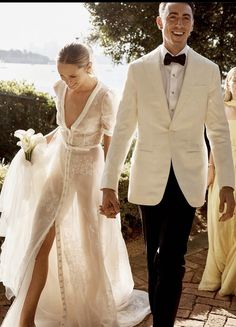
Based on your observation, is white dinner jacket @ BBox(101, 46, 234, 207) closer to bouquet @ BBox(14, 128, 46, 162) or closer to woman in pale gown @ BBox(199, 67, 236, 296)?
bouquet @ BBox(14, 128, 46, 162)

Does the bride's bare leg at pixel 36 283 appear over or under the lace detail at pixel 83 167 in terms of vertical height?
under

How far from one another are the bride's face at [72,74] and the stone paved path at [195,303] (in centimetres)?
181

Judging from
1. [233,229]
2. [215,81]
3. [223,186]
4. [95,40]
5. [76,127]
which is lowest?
[233,229]

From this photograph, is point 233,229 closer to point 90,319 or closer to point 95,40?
point 90,319

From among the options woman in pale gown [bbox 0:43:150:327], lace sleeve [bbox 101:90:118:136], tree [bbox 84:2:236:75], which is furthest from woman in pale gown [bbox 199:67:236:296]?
tree [bbox 84:2:236:75]

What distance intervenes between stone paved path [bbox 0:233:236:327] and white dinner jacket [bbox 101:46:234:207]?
3.84 ft

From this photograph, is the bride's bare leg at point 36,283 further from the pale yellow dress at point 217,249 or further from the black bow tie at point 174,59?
the pale yellow dress at point 217,249

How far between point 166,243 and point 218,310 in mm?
1243

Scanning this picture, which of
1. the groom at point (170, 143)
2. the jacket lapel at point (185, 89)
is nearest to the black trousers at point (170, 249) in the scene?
the groom at point (170, 143)

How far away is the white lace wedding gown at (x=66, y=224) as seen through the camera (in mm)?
3383

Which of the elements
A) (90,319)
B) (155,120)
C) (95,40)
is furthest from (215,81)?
(95,40)

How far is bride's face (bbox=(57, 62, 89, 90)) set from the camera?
10.5 feet

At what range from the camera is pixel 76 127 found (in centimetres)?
338

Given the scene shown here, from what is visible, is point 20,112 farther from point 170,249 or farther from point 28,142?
point 170,249
